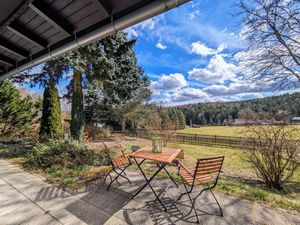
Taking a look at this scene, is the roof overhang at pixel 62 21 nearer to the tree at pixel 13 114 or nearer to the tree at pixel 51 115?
the tree at pixel 51 115

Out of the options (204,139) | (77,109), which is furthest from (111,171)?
(204,139)

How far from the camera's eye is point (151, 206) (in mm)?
2684

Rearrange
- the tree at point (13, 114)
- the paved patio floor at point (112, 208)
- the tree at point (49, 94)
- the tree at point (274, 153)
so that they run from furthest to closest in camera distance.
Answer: the tree at point (13, 114) < the tree at point (49, 94) < the tree at point (274, 153) < the paved patio floor at point (112, 208)

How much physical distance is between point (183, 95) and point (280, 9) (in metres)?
29.3

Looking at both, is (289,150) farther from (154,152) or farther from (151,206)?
(151,206)

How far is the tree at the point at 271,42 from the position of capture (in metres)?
4.81

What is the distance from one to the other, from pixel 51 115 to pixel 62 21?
23.7 feet

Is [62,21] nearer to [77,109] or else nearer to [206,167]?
[206,167]

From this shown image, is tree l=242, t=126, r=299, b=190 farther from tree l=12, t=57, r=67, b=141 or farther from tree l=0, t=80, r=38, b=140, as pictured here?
tree l=0, t=80, r=38, b=140

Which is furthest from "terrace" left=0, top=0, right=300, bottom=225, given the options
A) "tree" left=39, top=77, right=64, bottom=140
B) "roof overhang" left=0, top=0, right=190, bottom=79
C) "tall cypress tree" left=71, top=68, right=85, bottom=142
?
"tall cypress tree" left=71, top=68, right=85, bottom=142

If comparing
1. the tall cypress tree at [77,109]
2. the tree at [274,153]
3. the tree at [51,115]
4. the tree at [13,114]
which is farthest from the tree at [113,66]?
the tree at [274,153]

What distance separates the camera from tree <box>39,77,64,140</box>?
26.1 ft

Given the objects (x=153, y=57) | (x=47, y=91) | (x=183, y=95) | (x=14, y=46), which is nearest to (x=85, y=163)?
(x=14, y=46)

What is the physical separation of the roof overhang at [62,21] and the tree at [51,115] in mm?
6016
